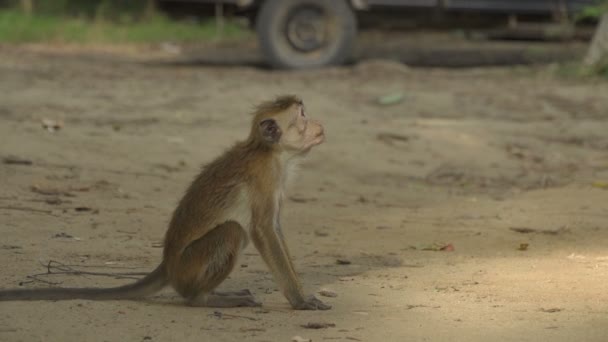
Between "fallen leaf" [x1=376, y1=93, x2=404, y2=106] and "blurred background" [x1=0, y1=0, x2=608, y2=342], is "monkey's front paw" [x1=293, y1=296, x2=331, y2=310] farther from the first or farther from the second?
"fallen leaf" [x1=376, y1=93, x2=404, y2=106]

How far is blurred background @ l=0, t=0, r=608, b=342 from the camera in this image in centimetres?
582

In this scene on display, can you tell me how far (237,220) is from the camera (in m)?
6.04

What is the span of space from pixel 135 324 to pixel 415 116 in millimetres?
8004

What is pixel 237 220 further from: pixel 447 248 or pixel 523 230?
pixel 523 230

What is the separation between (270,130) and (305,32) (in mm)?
10734

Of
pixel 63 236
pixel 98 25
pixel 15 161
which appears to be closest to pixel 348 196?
pixel 15 161

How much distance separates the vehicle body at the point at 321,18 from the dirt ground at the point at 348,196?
1.49 ft

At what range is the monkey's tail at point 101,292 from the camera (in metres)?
5.71

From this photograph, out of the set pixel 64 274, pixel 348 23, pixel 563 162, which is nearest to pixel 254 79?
pixel 348 23

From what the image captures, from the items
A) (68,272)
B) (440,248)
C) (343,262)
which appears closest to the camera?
(68,272)

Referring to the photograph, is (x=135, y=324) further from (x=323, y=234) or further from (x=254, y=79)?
(x=254, y=79)

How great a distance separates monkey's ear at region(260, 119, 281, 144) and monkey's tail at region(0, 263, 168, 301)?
0.80 m

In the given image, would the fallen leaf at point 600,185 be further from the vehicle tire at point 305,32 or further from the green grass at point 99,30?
the green grass at point 99,30

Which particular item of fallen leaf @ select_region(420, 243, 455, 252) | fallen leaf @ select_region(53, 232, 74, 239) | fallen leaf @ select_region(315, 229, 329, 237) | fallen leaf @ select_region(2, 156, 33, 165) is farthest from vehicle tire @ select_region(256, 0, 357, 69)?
fallen leaf @ select_region(53, 232, 74, 239)
